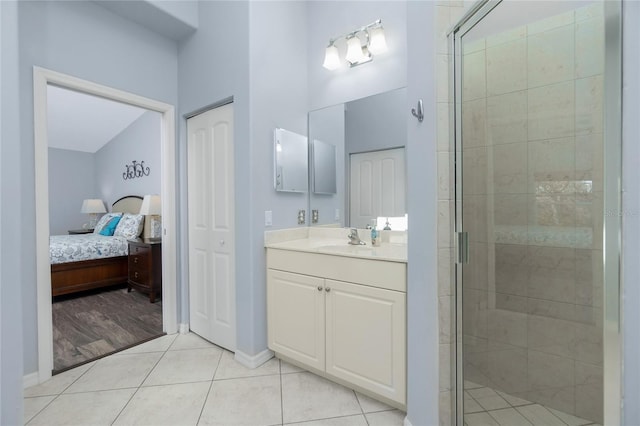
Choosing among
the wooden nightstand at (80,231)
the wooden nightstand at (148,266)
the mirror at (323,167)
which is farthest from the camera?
the wooden nightstand at (80,231)

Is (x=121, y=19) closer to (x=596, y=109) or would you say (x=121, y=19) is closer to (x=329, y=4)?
(x=329, y=4)

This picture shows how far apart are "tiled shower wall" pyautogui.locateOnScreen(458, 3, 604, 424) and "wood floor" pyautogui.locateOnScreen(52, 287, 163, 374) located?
259cm

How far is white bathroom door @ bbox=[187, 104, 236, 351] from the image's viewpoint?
2277 millimetres

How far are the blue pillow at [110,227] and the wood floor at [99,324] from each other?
3.79ft

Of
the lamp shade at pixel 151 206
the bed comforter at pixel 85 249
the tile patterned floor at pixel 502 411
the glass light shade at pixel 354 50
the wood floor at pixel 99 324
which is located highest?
the glass light shade at pixel 354 50

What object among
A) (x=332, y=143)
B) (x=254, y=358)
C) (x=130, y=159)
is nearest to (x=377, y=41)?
(x=332, y=143)

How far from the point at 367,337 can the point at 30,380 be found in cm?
218

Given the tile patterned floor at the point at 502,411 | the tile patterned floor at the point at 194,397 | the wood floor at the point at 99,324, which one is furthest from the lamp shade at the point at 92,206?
the tile patterned floor at the point at 502,411

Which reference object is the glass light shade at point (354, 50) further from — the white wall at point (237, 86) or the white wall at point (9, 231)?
the white wall at point (9, 231)

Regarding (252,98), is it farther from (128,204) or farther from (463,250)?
(128,204)

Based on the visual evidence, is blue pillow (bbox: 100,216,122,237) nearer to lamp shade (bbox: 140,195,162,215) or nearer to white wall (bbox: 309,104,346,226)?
lamp shade (bbox: 140,195,162,215)

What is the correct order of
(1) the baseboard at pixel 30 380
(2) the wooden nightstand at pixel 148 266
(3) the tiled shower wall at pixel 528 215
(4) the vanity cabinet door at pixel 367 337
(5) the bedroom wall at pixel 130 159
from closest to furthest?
(3) the tiled shower wall at pixel 528 215, (4) the vanity cabinet door at pixel 367 337, (1) the baseboard at pixel 30 380, (2) the wooden nightstand at pixel 148 266, (5) the bedroom wall at pixel 130 159

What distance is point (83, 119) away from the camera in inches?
205

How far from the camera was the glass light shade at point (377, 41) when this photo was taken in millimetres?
Answer: 2092
